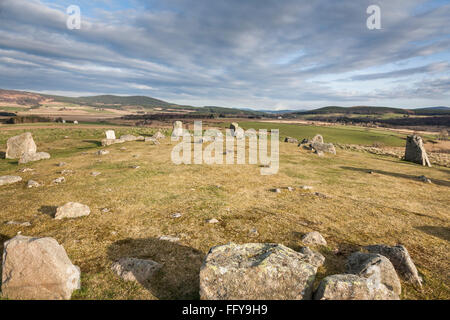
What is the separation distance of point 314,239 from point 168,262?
627cm

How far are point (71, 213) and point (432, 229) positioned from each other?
19.3m

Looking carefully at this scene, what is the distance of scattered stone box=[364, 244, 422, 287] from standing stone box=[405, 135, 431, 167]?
35.5m

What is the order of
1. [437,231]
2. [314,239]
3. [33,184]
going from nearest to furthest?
1. [314,239]
2. [437,231]
3. [33,184]

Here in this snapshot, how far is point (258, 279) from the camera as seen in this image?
572 centimetres

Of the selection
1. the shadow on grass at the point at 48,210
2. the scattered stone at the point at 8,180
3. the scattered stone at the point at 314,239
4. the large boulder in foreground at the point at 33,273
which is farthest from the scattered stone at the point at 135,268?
the scattered stone at the point at 8,180

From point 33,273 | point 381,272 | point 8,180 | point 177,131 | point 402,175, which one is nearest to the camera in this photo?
point 33,273

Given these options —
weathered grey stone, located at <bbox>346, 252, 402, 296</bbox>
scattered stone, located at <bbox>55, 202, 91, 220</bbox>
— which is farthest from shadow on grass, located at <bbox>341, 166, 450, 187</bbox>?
scattered stone, located at <bbox>55, 202, 91, 220</bbox>

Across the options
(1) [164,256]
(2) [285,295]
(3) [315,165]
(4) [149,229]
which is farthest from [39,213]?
(3) [315,165]

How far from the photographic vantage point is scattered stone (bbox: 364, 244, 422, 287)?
721cm

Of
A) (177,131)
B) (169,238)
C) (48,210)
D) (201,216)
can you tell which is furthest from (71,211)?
(177,131)

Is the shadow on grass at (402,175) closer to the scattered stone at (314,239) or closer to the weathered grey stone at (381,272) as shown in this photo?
the scattered stone at (314,239)

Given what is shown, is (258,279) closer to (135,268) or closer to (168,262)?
(168,262)
